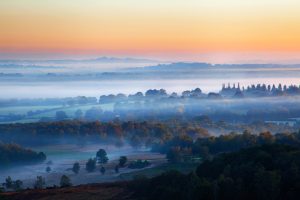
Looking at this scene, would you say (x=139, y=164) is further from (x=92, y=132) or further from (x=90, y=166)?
(x=92, y=132)

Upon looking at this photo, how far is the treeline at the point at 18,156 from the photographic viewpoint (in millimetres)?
44881

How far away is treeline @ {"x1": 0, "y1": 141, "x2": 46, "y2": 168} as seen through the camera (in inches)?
1767

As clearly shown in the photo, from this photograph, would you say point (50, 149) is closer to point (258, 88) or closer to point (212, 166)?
point (212, 166)

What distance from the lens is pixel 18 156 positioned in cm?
4572

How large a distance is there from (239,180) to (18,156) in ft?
87.2

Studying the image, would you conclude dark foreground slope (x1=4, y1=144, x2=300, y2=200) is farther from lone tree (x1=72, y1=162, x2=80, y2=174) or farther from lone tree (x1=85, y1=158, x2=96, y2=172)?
lone tree (x1=85, y1=158, x2=96, y2=172)

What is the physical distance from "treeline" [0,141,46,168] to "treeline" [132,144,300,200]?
65.3 feet

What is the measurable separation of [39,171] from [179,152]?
898cm

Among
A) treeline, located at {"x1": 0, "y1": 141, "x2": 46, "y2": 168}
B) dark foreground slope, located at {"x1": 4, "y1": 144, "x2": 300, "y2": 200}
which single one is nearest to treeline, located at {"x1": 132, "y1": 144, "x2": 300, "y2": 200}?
dark foreground slope, located at {"x1": 4, "y1": 144, "x2": 300, "y2": 200}

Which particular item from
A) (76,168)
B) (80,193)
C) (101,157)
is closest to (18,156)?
(101,157)

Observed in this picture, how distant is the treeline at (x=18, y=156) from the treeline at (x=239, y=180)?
65.3 ft

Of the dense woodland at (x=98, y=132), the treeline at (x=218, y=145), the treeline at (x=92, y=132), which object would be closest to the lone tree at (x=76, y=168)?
the treeline at (x=218, y=145)

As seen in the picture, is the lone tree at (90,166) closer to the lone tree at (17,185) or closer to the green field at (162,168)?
the green field at (162,168)

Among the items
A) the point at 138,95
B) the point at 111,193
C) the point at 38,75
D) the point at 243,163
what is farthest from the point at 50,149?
the point at 38,75
